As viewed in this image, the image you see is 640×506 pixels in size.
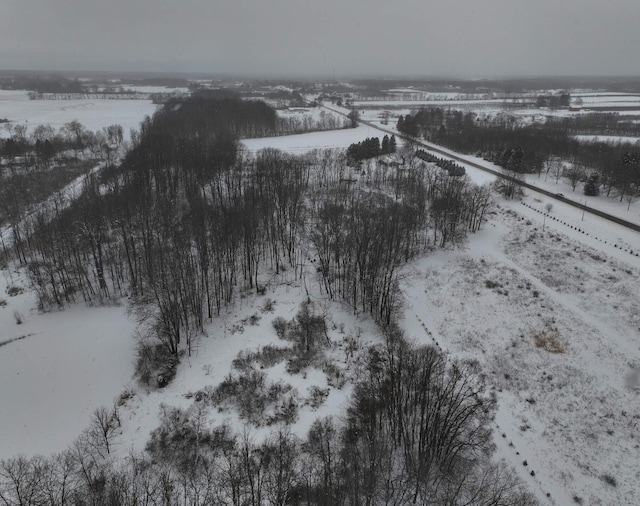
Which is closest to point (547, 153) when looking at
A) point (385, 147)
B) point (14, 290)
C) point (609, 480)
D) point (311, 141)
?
point (385, 147)

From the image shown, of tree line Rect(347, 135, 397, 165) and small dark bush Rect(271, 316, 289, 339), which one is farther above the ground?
tree line Rect(347, 135, 397, 165)

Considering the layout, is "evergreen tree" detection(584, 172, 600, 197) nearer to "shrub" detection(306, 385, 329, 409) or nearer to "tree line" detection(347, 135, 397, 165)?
"tree line" detection(347, 135, 397, 165)

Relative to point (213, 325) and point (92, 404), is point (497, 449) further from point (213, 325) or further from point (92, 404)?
point (92, 404)

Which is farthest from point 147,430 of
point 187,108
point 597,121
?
point 597,121

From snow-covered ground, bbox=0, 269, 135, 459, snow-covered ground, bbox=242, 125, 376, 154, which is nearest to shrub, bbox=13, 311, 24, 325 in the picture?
snow-covered ground, bbox=0, 269, 135, 459

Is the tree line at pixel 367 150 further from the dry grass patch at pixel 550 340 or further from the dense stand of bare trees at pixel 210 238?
the dry grass patch at pixel 550 340

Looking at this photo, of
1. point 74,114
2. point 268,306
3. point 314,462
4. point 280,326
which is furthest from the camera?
point 74,114

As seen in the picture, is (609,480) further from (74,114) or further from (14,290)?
(74,114)

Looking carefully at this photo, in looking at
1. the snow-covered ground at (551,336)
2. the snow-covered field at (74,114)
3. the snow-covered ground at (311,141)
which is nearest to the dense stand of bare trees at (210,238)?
the snow-covered ground at (551,336)
